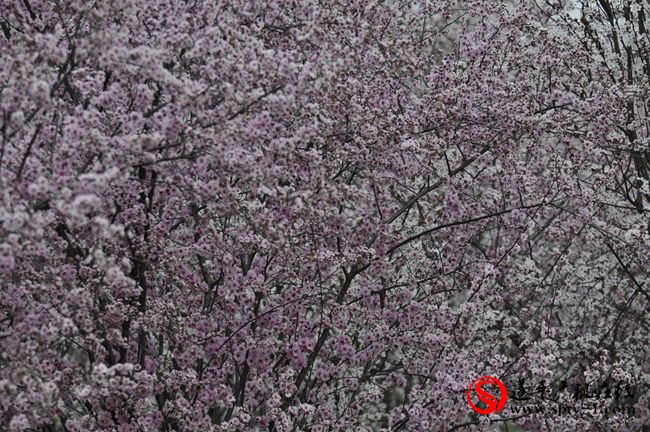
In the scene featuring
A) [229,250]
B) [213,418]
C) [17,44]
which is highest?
[17,44]

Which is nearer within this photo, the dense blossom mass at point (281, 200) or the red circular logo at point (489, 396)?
the dense blossom mass at point (281, 200)

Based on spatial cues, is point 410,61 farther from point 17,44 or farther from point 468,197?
point 17,44

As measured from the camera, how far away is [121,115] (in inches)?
246

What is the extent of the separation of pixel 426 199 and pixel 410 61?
272 centimetres

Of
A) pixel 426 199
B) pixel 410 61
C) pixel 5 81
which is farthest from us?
pixel 426 199

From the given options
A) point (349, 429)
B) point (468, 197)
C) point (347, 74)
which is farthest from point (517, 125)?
point (349, 429)

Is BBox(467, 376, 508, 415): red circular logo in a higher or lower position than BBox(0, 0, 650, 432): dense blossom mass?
lower

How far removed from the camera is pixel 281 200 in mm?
6109

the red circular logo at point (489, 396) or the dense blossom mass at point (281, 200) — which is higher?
the dense blossom mass at point (281, 200)

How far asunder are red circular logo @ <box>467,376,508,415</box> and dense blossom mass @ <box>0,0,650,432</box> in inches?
3.9

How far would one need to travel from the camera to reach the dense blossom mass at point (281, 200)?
225 inches

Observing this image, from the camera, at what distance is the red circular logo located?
25.2 ft

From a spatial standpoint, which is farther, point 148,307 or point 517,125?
point 517,125

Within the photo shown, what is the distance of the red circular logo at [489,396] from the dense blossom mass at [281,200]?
0.33 ft
